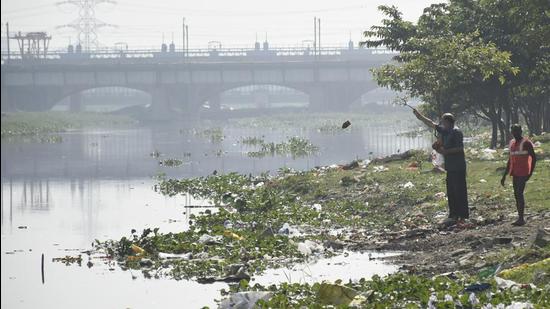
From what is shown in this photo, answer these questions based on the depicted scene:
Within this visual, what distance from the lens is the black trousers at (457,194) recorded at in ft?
59.1

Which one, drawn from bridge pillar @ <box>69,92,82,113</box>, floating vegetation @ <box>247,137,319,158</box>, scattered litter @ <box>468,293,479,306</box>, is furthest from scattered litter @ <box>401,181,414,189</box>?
bridge pillar @ <box>69,92,82,113</box>

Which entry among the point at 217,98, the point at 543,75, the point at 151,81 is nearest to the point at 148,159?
the point at 543,75

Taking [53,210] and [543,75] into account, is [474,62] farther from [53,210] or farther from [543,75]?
[53,210]

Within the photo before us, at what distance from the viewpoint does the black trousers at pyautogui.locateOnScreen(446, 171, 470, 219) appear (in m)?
18.0

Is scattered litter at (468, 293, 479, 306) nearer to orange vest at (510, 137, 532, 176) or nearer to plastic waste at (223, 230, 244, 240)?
orange vest at (510, 137, 532, 176)

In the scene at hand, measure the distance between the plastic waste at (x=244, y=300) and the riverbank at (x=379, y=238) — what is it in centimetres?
14

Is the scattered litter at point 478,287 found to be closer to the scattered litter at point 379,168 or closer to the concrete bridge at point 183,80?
the scattered litter at point 379,168

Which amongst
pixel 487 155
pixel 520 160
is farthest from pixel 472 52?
pixel 520 160

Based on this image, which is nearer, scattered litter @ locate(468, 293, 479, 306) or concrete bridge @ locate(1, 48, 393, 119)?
scattered litter @ locate(468, 293, 479, 306)

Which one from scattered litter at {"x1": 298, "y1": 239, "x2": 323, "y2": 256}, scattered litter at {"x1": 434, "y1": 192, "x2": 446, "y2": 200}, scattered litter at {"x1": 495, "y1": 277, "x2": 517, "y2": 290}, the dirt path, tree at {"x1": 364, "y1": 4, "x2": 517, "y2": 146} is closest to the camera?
scattered litter at {"x1": 495, "y1": 277, "x2": 517, "y2": 290}

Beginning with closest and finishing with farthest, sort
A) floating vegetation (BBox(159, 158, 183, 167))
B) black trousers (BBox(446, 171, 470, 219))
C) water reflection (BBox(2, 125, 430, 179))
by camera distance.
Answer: black trousers (BBox(446, 171, 470, 219)), water reflection (BBox(2, 125, 430, 179)), floating vegetation (BBox(159, 158, 183, 167))

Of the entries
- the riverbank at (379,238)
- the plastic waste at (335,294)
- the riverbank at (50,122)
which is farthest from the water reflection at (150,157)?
the plastic waste at (335,294)

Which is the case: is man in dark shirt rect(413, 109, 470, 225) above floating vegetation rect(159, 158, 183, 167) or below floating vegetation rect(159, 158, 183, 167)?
above

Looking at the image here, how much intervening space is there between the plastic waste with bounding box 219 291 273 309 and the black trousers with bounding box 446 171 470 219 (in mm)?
6673
